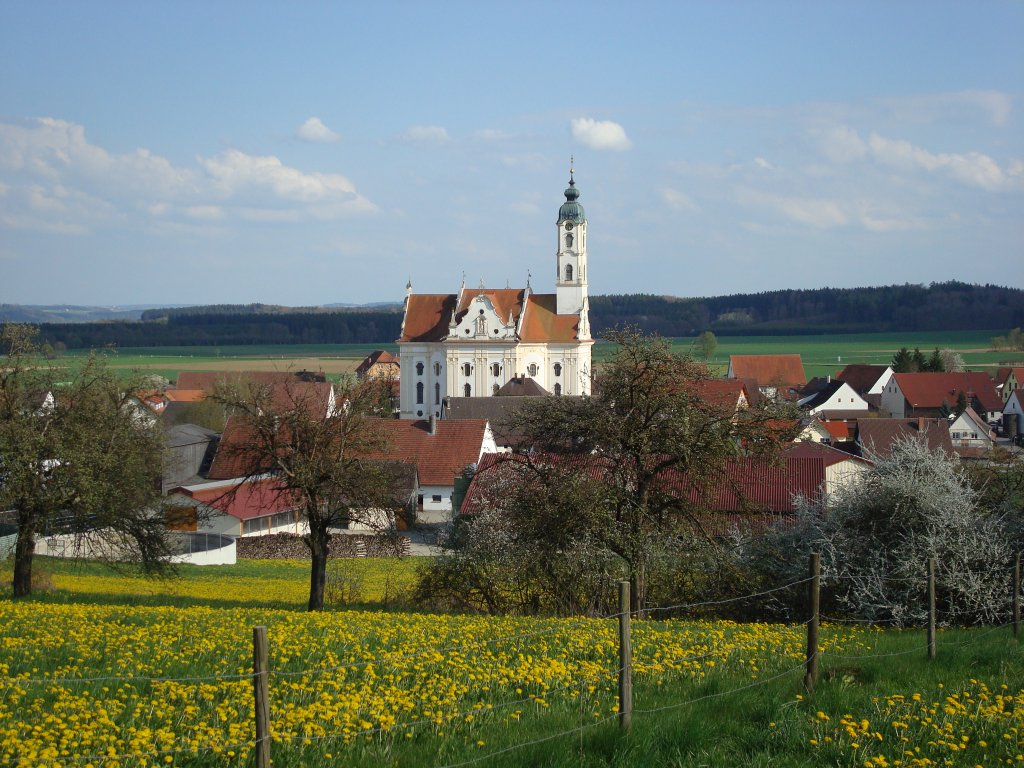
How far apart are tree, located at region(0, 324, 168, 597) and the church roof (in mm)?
65846

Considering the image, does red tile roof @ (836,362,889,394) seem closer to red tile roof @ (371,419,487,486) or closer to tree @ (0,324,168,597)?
red tile roof @ (371,419,487,486)

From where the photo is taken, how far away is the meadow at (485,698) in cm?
691

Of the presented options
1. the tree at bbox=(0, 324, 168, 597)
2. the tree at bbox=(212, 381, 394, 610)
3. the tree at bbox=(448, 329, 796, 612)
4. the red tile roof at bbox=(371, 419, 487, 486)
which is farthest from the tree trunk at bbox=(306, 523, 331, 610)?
the red tile roof at bbox=(371, 419, 487, 486)

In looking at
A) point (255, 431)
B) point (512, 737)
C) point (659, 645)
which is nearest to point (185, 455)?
point (255, 431)

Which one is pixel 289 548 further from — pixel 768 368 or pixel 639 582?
pixel 768 368

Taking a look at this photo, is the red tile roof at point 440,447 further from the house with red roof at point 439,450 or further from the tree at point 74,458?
the tree at point 74,458

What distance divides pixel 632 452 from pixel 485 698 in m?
10.9

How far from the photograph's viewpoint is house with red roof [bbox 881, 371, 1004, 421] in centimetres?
8806

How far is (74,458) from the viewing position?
74.5 feet

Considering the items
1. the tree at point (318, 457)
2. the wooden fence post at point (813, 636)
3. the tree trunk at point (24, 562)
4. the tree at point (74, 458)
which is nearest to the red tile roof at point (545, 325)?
the tree at point (74, 458)

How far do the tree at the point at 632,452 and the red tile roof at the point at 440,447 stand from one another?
32.4m

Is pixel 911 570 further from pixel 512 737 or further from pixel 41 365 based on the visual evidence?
pixel 41 365

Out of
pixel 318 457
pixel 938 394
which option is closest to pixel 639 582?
pixel 318 457

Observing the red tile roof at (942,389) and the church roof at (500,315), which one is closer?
the red tile roof at (942,389)
